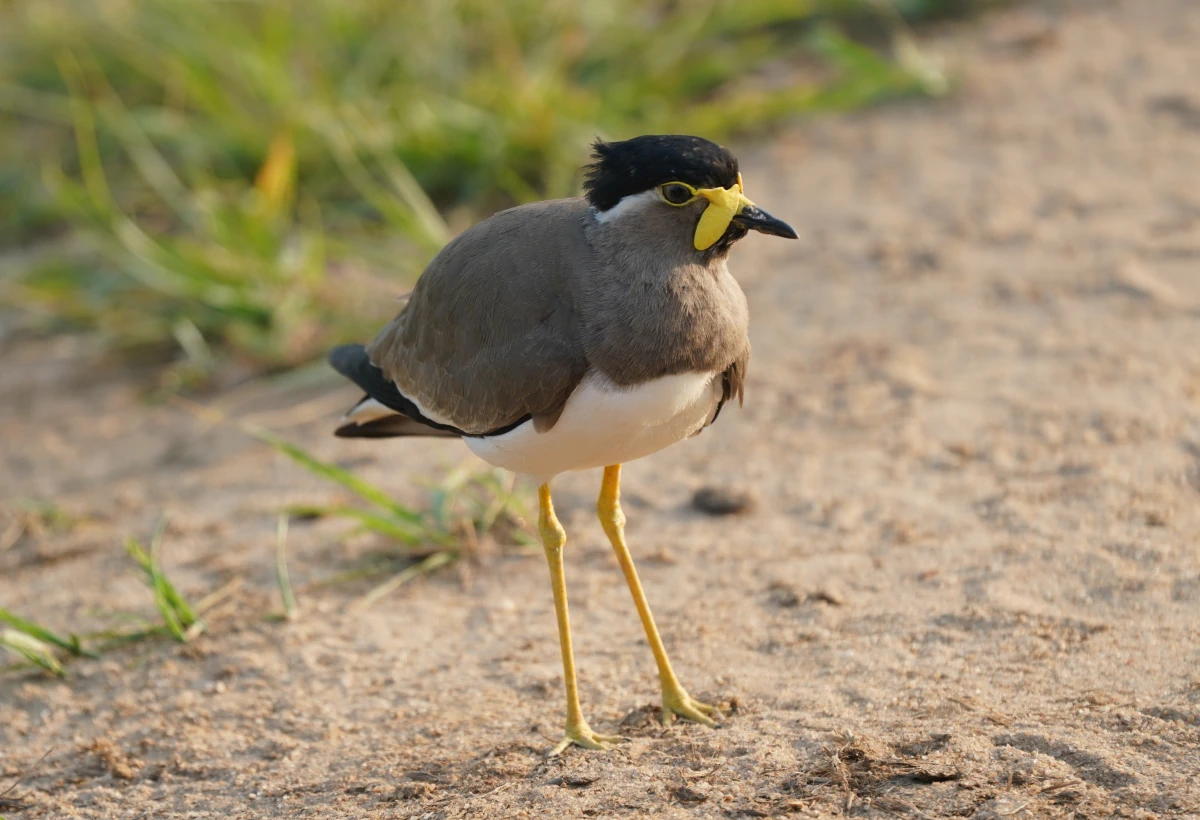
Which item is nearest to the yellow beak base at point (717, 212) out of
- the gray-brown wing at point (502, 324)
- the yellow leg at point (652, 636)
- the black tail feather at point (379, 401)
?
the gray-brown wing at point (502, 324)

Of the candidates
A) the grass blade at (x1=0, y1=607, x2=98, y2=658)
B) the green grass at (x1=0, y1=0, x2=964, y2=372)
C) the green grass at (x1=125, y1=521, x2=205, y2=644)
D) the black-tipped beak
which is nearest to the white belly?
the black-tipped beak

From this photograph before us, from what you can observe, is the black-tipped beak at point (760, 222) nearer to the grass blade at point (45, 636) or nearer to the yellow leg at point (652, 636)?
the yellow leg at point (652, 636)

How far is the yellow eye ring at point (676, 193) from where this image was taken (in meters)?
3.61

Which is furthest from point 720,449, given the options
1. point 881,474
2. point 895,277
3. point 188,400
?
point 188,400

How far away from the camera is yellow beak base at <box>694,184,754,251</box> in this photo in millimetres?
3600

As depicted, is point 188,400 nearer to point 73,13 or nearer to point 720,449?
point 720,449

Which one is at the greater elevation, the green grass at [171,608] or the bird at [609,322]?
the bird at [609,322]

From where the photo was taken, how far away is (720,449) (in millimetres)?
5539

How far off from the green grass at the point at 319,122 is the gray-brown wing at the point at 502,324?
106 inches

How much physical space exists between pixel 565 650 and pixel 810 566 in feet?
3.63

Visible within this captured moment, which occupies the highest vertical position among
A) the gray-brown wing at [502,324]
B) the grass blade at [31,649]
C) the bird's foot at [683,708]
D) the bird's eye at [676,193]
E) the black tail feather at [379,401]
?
the bird's eye at [676,193]

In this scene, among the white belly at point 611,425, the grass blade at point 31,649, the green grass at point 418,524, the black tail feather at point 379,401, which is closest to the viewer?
the white belly at point 611,425

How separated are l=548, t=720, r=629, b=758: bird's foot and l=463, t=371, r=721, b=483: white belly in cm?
72

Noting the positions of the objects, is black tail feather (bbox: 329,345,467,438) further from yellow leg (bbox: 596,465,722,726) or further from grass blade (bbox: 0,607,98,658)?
grass blade (bbox: 0,607,98,658)
